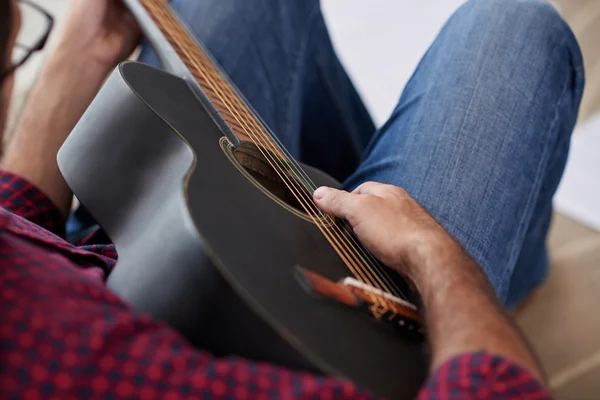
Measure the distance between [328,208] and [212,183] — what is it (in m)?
0.15

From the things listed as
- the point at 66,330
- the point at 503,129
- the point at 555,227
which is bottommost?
the point at 66,330

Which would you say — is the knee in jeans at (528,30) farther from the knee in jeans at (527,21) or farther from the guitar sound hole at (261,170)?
the guitar sound hole at (261,170)

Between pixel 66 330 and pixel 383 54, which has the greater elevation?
pixel 383 54

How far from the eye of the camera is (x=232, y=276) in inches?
17.2

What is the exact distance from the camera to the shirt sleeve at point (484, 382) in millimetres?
392

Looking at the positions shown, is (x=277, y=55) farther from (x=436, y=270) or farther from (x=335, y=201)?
(x=436, y=270)

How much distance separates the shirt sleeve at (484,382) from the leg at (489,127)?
30cm

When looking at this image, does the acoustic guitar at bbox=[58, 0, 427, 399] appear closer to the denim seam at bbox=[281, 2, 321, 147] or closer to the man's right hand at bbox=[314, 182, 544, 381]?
the man's right hand at bbox=[314, 182, 544, 381]

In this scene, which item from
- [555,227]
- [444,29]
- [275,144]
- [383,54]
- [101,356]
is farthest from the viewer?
[383,54]

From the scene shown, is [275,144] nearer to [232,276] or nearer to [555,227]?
[232,276]

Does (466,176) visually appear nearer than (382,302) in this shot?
No

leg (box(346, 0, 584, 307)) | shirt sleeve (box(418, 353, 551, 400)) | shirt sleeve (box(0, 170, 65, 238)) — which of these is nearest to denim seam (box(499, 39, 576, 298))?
leg (box(346, 0, 584, 307))

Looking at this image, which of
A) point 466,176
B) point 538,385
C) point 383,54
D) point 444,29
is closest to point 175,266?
point 538,385

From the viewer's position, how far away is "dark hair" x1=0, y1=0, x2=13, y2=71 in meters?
0.61
